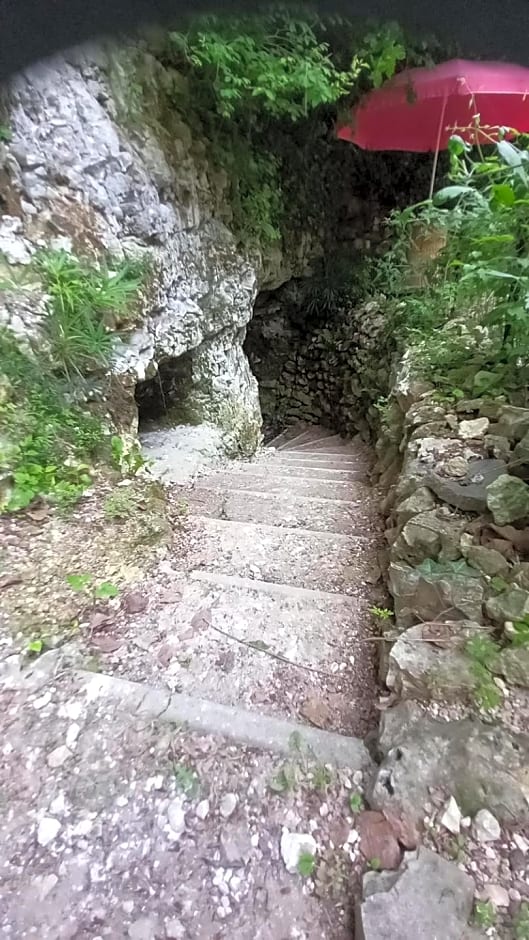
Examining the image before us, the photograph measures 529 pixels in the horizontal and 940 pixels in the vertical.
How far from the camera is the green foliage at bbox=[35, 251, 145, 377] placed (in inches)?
82.4

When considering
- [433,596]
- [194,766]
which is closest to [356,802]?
[194,766]

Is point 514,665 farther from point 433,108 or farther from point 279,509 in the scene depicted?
point 433,108

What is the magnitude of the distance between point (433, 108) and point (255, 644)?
4457 millimetres

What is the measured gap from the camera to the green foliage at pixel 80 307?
82.4 inches

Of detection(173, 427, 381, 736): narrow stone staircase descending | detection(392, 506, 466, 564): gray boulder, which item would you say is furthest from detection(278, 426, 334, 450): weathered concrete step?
detection(392, 506, 466, 564): gray boulder

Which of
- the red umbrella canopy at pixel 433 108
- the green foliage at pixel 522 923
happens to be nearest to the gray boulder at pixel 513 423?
the green foliage at pixel 522 923

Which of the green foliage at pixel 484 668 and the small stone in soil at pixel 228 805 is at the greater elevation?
the green foliage at pixel 484 668

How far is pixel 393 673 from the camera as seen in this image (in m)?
1.24

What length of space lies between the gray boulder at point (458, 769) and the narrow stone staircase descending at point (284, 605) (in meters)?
0.23

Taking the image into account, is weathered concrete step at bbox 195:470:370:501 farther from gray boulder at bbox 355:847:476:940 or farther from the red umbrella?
the red umbrella

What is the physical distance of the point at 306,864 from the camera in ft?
3.09

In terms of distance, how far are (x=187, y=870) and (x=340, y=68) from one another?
4.08 meters

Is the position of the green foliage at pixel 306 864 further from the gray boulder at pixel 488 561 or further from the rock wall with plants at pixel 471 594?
the gray boulder at pixel 488 561

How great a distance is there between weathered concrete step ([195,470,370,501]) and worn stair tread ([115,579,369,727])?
1.32m
